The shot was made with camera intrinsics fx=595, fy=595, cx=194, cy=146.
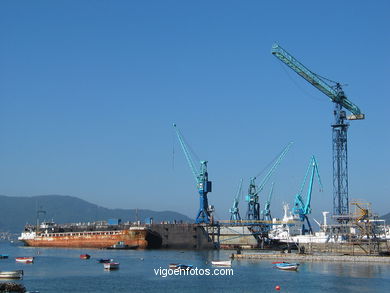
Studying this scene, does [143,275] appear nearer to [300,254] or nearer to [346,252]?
[300,254]

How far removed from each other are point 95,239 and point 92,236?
5.82 feet

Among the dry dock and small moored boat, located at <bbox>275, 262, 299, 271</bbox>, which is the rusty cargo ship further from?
small moored boat, located at <bbox>275, 262, 299, 271</bbox>

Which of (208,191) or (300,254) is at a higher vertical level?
(208,191)

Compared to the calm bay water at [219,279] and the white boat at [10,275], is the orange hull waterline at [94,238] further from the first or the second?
the white boat at [10,275]

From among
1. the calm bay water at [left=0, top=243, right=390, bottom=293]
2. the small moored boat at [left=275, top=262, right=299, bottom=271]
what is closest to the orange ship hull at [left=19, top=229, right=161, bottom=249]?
the calm bay water at [left=0, top=243, right=390, bottom=293]

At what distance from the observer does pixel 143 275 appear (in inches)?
2997

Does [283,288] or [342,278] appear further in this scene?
[342,278]

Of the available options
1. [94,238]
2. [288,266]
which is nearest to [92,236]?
[94,238]

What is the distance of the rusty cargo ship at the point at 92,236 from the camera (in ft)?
448

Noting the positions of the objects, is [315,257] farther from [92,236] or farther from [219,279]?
[92,236]

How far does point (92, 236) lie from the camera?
150 metres

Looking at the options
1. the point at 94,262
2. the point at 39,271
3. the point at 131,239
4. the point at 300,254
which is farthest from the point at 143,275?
the point at 131,239

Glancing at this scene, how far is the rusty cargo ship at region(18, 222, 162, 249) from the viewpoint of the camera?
13662 cm

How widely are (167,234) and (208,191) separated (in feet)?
45.6
